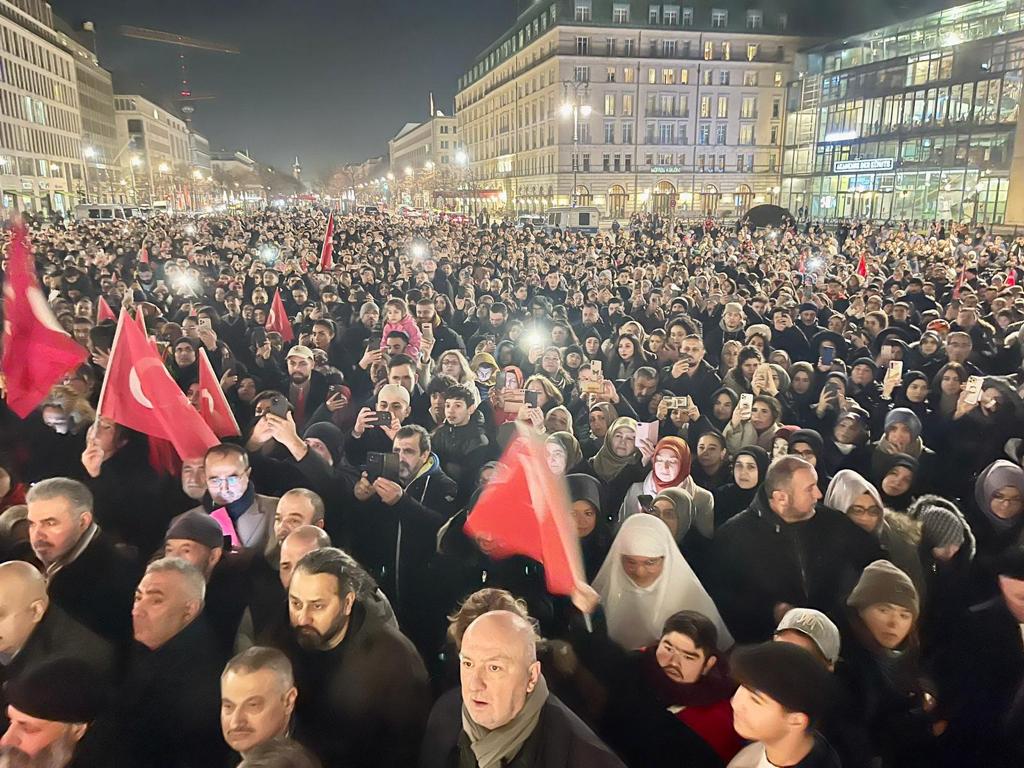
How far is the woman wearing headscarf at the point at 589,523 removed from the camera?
482cm

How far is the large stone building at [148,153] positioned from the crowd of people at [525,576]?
90305mm

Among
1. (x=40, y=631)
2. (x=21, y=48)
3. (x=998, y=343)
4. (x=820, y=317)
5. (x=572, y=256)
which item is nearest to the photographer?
(x=40, y=631)

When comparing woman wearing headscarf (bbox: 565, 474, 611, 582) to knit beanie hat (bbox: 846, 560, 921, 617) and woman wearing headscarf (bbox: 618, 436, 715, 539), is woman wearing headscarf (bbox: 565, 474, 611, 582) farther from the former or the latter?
knit beanie hat (bbox: 846, 560, 921, 617)

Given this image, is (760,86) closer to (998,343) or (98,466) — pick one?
(998,343)

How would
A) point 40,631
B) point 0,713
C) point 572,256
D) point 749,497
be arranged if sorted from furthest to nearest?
point 572,256 → point 749,497 → point 40,631 → point 0,713

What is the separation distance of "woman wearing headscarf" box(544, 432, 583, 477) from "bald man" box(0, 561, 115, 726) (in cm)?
288

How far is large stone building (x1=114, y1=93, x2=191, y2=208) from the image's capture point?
96812 mm

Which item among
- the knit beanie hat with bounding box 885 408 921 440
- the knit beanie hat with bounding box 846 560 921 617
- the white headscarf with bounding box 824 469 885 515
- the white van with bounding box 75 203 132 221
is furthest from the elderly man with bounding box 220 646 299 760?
the white van with bounding box 75 203 132 221

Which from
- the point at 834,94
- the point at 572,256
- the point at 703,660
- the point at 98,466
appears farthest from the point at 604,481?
the point at 834,94

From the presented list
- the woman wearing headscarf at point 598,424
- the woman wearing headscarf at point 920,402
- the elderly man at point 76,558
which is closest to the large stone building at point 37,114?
the woman wearing headscarf at point 598,424

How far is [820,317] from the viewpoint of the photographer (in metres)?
11.3

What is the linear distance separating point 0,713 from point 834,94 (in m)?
65.9

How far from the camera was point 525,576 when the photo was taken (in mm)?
4422

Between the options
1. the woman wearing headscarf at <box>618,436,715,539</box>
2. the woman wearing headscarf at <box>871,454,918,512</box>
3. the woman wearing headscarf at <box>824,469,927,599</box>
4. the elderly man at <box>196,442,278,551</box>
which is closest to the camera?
the woman wearing headscarf at <box>824,469,927,599</box>
